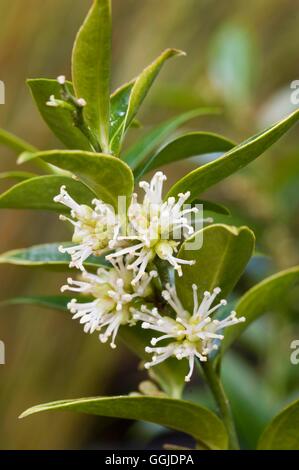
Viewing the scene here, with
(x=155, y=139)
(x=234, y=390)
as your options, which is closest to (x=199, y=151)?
(x=155, y=139)

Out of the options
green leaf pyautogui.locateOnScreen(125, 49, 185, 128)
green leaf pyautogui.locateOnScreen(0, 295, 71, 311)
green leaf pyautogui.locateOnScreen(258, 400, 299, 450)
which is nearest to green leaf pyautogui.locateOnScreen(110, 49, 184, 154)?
green leaf pyautogui.locateOnScreen(125, 49, 185, 128)

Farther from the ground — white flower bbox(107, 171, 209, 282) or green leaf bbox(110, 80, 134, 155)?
green leaf bbox(110, 80, 134, 155)

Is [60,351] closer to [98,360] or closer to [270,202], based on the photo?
[98,360]

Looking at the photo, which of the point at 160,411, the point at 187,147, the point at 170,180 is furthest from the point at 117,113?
the point at 170,180

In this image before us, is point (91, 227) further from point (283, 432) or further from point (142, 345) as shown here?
point (283, 432)

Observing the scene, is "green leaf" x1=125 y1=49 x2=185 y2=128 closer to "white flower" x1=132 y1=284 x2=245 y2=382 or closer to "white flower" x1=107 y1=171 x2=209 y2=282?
"white flower" x1=107 y1=171 x2=209 y2=282

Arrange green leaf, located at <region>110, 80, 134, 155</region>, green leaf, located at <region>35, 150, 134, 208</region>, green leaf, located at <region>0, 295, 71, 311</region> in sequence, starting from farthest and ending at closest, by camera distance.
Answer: green leaf, located at <region>0, 295, 71, 311</region>, green leaf, located at <region>110, 80, 134, 155</region>, green leaf, located at <region>35, 150, 134, 208</region>
